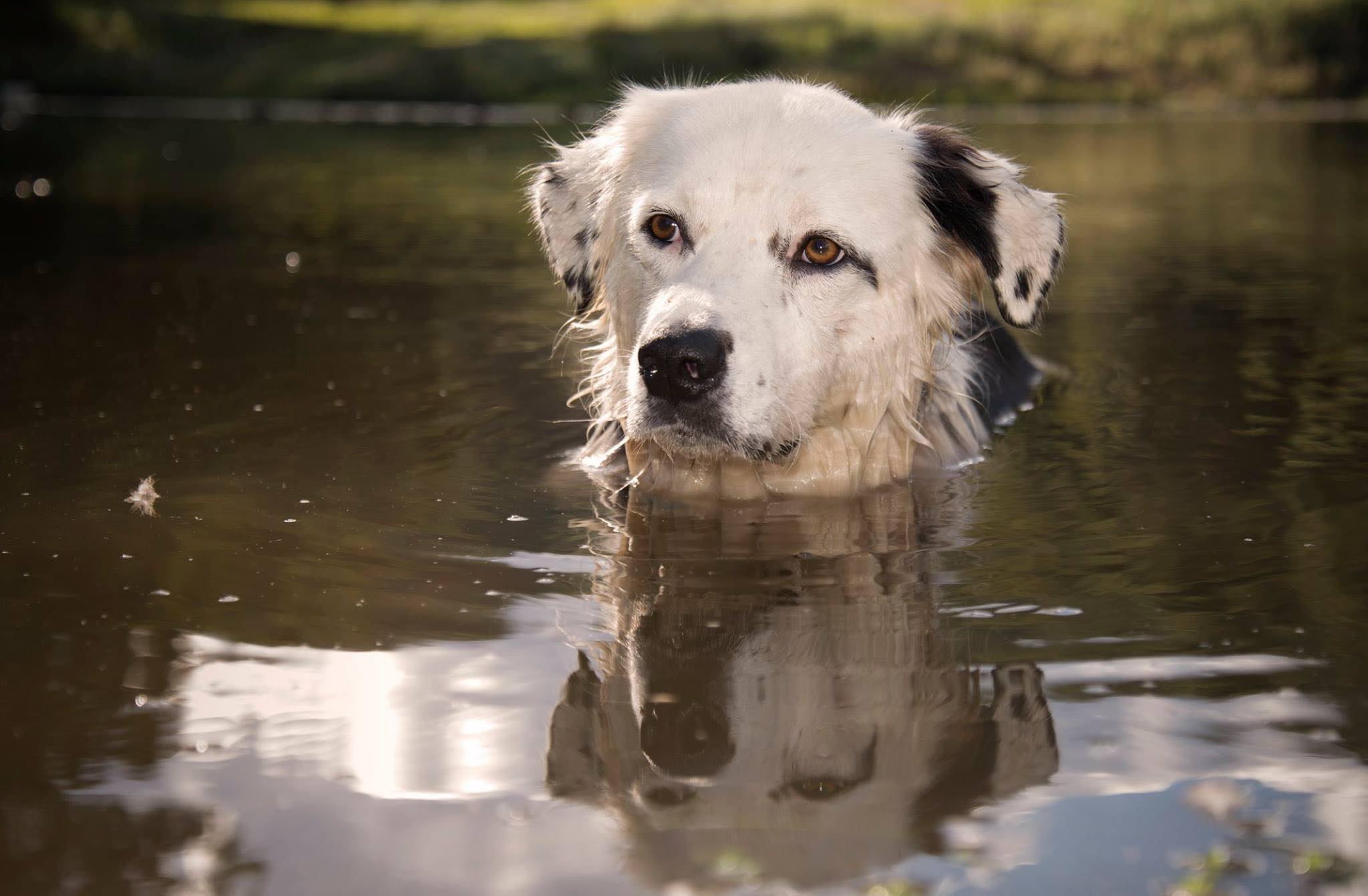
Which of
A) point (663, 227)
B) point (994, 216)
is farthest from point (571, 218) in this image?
point (994, 216)

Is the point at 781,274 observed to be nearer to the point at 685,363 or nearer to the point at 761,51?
the point at 685,363

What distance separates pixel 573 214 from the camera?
5324 mm

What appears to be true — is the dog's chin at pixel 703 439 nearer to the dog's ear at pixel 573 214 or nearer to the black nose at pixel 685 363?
the black nose at pixel 685 363

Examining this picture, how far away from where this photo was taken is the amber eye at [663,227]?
4.62m

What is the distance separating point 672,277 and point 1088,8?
33186mm

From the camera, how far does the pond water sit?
2.50m

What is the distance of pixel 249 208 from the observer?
13.7 m

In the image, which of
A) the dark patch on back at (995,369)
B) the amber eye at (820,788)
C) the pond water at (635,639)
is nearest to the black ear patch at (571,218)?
the pond water at (635,639)

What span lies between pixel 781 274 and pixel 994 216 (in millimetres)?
894

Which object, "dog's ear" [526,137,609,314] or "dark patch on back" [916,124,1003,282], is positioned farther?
"dog's ear" [526,137,609,314]

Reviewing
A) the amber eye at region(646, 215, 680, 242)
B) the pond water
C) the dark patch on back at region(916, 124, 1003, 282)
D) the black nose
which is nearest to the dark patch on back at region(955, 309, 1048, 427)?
the pond water

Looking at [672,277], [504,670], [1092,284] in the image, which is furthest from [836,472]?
[1092,284]

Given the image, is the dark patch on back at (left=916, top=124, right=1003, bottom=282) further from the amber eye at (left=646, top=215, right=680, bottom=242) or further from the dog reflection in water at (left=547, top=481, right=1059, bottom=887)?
the dog reflection in water at (left=547, top=481, right=1059, bottom=887)

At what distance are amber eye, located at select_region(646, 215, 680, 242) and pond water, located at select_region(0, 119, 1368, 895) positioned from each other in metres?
0.89
